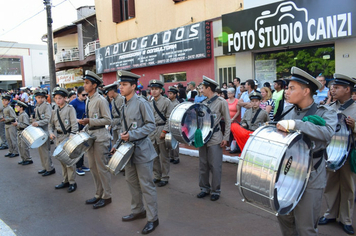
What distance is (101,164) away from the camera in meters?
5.48

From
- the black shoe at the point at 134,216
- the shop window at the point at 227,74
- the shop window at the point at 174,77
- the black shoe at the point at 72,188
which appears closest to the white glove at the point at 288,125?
the black shoe at the point at 134,216

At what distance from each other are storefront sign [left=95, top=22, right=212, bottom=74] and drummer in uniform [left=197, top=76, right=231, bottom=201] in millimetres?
8782

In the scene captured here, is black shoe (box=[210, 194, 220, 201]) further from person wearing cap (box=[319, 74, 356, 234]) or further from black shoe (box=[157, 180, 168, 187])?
person wearing cap (box=[319, 74, 356, 234])

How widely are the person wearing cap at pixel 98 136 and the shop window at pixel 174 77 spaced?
34.9 ft

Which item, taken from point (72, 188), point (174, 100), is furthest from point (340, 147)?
point (72, 188)

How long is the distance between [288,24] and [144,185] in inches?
329

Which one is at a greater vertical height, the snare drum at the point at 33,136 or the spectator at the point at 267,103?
the spectator at the point at 267,103

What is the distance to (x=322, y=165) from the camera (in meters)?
3.08

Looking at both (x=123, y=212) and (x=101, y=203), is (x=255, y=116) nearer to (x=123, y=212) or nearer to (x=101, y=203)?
(x=123, y=212)

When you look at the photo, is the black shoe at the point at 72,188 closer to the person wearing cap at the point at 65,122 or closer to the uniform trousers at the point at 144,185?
the person wearing cap at the point at 65,122

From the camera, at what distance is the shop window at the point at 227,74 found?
13.5 m

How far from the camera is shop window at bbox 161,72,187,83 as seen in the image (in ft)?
52.8

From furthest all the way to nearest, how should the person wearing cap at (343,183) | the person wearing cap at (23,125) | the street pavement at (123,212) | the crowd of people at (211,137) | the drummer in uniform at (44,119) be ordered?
1. the person wearing cap at (23,125)
2. the drummer in uniform at (44,119)
3. the street pavement at (123,212)
4. the person wearing cap at (343,183)
5. the crowd of people at (211,137)

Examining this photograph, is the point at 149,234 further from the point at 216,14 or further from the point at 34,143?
the point at 216,14
